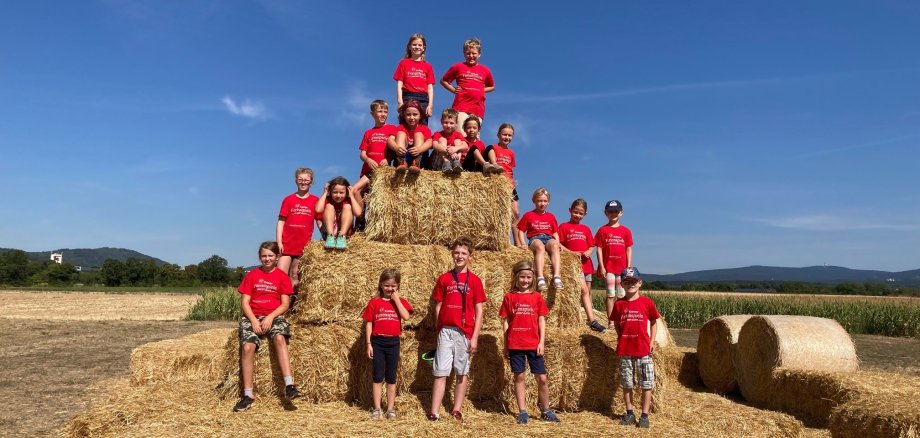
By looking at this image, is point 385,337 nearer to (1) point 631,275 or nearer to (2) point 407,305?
(2) point 407,305

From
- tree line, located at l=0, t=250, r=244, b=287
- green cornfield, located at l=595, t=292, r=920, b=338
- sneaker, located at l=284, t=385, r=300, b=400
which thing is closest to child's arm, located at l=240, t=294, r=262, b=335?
sneaker, located at l=284, t=385, r=300, b=400

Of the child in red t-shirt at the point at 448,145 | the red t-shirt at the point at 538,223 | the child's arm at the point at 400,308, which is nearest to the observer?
the child's arm at the point at 400,308

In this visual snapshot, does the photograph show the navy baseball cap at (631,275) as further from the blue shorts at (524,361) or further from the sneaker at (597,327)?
the blue shorts at (524,361)

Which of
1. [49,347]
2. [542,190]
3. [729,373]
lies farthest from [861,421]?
[49,347]

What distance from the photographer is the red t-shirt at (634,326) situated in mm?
6375

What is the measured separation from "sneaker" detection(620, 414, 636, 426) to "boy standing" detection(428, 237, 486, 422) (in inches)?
65.5

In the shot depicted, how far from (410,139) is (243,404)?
386 cm

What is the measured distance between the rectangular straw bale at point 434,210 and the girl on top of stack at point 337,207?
366 millimetres

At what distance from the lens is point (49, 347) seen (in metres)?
11.9

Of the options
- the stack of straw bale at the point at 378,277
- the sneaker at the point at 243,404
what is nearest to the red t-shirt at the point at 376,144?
the stack of straw bale at the point at 378,277

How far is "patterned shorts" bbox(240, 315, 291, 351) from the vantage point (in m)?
6.30

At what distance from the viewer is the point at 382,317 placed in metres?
6.14

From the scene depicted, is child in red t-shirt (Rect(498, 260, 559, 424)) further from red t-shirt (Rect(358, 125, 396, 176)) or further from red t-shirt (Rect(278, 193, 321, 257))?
red t-shirt (Rect(358, 125, 396, 176))

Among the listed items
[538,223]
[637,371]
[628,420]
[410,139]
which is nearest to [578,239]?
[538,223]
